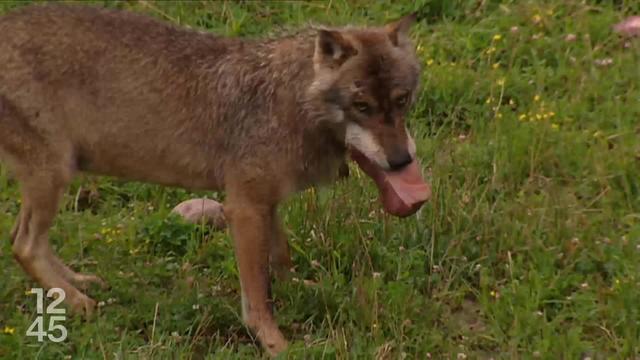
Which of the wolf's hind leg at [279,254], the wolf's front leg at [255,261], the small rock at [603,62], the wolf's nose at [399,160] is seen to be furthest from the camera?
the small rock at [603,62]

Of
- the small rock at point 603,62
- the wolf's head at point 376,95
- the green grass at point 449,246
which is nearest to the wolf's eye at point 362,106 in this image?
the wolf's head at point 376,95

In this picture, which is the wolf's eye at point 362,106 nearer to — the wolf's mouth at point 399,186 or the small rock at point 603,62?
the wolf's mouth at point 399,186

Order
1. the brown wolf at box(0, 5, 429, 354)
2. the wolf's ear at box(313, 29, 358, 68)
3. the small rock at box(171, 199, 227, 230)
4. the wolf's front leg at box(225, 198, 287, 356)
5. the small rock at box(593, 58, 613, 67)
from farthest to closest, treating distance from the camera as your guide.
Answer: the small rock at box(593, 58, 613, 67)
the small rock at box(171, 199, 227, 230)
the wolf's front leg at box(225, 198, 287, 356)
the brown wolf at box(0, 5, 429, 354)
the wolf's ear at box(313, 29, 358, 68)

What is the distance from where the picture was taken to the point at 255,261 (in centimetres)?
699

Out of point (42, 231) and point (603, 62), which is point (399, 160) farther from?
point (603, 62)

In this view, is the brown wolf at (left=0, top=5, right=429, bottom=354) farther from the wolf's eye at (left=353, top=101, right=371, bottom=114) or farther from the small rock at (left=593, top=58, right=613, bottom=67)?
the small rock at (left=593, top=58, right=613, bottom=67)

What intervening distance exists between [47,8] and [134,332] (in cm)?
170

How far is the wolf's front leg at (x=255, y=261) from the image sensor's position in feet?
22.8

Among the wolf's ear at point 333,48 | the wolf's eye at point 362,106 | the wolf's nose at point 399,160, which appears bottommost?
the wolf's nose at point 399,160

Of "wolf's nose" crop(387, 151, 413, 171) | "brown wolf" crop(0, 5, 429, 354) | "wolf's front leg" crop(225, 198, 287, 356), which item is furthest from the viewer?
"wolf's front leg" crop(225, 198, 287, 356)

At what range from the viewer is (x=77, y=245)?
7.86 metres

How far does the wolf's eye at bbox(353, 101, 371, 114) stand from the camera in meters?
6.55

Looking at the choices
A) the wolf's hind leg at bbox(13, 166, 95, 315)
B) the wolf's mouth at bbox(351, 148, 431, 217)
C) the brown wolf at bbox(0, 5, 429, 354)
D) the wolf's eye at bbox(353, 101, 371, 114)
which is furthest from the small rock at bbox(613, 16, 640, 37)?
the wolf's hind leg at bbox(13, 166, 95, 315)

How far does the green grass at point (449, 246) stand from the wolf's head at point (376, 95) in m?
0.63
